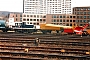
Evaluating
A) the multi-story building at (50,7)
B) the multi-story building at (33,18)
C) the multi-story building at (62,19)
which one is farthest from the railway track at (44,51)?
the multi-story building at (50,7)

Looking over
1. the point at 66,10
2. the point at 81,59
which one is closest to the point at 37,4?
the point at 66,10

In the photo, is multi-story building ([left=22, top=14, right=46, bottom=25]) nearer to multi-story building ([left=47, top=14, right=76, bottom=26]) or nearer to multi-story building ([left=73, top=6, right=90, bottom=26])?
multi-story building ([left=47, top=14, right=76, bottom=26])

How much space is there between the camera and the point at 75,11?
253 feet

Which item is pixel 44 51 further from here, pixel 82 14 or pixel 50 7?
pixel 50 7

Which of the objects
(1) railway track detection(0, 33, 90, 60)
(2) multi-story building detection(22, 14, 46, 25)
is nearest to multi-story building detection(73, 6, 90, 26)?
(2) multi-story building detection(22, 14, 46, 25)

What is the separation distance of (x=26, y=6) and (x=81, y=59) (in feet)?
476

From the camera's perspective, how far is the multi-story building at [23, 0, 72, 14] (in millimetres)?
153625

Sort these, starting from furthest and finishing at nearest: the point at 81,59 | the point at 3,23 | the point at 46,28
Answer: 1. the point at 3,23
2. the point at 46,28
3. the point at 81,59

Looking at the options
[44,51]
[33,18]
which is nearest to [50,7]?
[33,18]

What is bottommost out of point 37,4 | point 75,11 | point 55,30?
point 55,30

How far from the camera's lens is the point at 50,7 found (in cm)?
15550

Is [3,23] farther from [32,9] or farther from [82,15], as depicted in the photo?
[32,9]

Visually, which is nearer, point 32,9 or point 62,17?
point 62,17

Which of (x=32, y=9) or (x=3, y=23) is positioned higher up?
(x=32, y=9)
